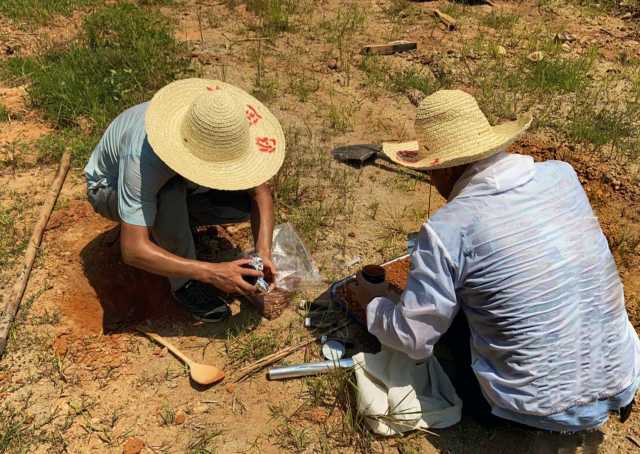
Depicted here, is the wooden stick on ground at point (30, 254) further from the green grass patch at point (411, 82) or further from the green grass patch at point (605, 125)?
the green grass patch at point (605, 125)

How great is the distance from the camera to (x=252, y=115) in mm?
2596

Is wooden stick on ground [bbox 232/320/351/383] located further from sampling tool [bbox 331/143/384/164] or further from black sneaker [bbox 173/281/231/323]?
sampling tool [bbox 331/143/384/164]

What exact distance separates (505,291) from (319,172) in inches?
90.3

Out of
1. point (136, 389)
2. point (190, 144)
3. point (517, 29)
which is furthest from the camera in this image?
→ point (517, 29)

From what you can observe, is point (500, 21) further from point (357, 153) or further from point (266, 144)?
point (266, 144)

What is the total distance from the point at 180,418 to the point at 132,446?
0.74 ft

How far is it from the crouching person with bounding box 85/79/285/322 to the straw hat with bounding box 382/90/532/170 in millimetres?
757

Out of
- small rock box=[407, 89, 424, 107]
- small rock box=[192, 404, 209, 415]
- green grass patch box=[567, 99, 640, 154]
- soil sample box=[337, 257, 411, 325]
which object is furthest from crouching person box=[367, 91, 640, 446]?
small rock box=[407, 89, 424, 107]

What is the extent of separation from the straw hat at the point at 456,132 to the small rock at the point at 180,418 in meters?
1.53

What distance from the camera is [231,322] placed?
2.88 meters

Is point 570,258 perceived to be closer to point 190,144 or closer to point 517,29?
point 190,144

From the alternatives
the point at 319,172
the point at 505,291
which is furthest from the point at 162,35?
the point at 505,291

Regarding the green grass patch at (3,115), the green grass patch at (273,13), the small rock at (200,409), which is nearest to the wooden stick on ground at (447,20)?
the green grass patch at (273,13)

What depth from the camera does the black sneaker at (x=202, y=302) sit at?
9.33 feet
